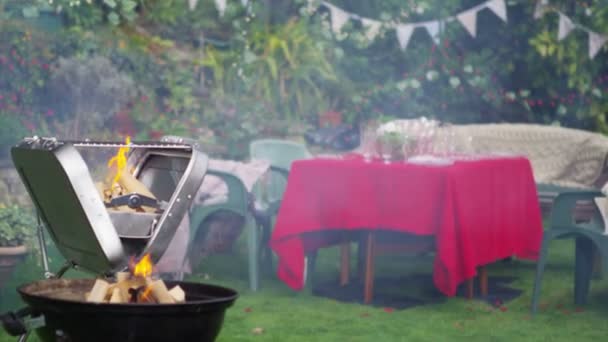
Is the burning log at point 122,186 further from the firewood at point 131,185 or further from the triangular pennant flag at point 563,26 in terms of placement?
the triangular pennant flag at point 563,26

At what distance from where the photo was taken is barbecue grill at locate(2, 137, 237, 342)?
262cm

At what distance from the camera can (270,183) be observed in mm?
6832

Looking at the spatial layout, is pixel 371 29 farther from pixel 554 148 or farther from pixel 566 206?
pixel 566 206

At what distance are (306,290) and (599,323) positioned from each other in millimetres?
1646

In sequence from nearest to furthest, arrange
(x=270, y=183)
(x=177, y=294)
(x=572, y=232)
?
(x=177, y=294)
(x=572, y=232)
(x=270, y=183)

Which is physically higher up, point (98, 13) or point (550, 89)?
point (98, 13)

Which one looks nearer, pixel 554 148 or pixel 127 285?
pixel 127 285

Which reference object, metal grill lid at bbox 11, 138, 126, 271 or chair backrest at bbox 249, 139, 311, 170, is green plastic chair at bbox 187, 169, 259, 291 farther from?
metal grill lid at bbox 11, 138, 126, 271

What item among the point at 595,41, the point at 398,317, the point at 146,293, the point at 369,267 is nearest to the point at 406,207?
the point at 369,267

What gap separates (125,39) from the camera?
912 centimetres

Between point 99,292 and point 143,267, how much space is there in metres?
0.14

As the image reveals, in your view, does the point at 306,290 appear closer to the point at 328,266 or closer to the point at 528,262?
the point at 328,266

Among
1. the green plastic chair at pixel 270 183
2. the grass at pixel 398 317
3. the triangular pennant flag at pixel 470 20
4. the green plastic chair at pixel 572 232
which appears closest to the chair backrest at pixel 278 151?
the green plastic chair at pixel 270 183

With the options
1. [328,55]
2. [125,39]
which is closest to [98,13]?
[125,39]
